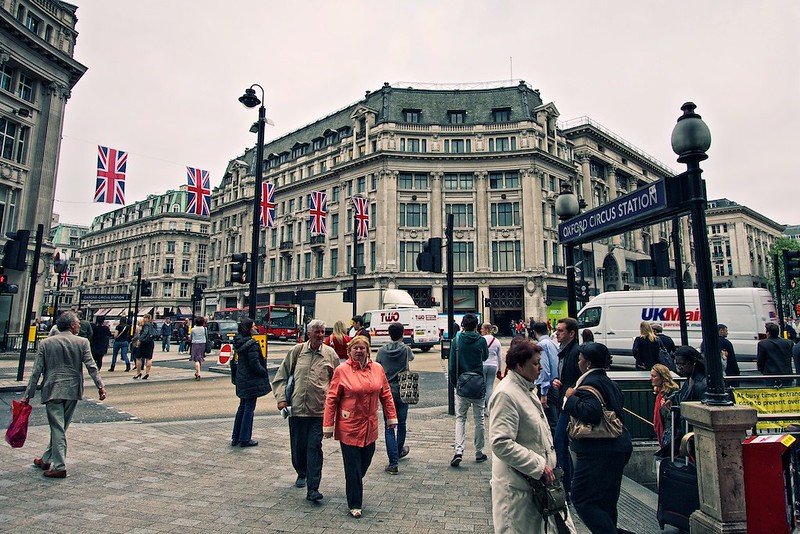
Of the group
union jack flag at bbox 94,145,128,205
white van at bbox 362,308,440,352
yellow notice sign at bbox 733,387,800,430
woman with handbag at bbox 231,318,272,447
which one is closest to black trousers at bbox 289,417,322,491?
woman with handbag at bbox 231,318,272,447

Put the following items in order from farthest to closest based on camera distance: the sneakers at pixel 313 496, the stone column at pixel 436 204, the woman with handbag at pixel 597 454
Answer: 1. the stone column at pixel 436 204
2. the sneakers at pixel 313 496
3. the woman with handbag at pixel 597 454

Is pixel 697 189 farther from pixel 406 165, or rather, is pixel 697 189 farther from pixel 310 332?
pixel 406 165

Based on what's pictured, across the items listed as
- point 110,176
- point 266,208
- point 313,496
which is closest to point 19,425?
point 313,496

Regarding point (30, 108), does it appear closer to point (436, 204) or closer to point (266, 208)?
point (266, 208)

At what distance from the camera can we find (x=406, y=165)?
147ft

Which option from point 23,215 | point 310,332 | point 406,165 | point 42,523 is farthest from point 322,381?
point 406,165

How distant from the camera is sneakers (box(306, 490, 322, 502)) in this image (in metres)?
4.98

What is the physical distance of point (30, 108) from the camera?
26.8 metres

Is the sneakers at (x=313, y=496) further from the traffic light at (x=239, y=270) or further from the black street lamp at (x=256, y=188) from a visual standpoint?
the traffic light at (x=239, y=270)

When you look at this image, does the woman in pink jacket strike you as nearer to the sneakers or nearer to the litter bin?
the sneakers

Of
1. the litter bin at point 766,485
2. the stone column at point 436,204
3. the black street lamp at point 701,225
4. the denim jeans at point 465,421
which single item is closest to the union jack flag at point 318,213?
the stone column at point 436,204

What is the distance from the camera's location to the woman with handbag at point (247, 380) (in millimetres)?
7051

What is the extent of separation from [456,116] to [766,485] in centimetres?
4589

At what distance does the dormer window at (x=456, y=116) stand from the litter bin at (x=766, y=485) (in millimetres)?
45262
